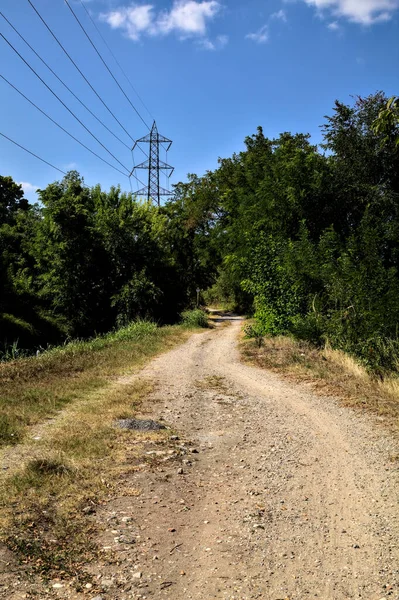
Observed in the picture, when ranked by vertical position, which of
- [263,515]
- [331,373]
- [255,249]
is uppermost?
[255,249]

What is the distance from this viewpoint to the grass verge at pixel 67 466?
349 centimetres

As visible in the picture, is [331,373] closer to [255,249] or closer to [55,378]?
[55,378]

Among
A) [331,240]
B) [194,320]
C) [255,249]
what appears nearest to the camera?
[331,240]

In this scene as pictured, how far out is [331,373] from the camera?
10812mm

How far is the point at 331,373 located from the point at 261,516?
7.07 metres

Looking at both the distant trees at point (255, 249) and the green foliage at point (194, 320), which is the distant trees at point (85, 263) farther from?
the green foliage at point (194, 320)

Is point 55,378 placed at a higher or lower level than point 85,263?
lower

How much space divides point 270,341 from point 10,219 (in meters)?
32.9

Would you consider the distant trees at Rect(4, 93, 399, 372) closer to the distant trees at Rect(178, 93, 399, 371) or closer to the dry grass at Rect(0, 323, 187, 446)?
the distant trees at Rect(178, 93, 399, 371)

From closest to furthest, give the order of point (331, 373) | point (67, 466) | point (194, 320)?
point (67, 466) → point (331, 373) → point (194, 320)

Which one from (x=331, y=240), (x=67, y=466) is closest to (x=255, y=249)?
(x=331, y=240)

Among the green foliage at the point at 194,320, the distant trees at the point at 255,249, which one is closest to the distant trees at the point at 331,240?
the distant trees at the point at 255,249

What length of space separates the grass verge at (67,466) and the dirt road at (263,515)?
0.26m

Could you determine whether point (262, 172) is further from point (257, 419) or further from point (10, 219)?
point (10, 219)
